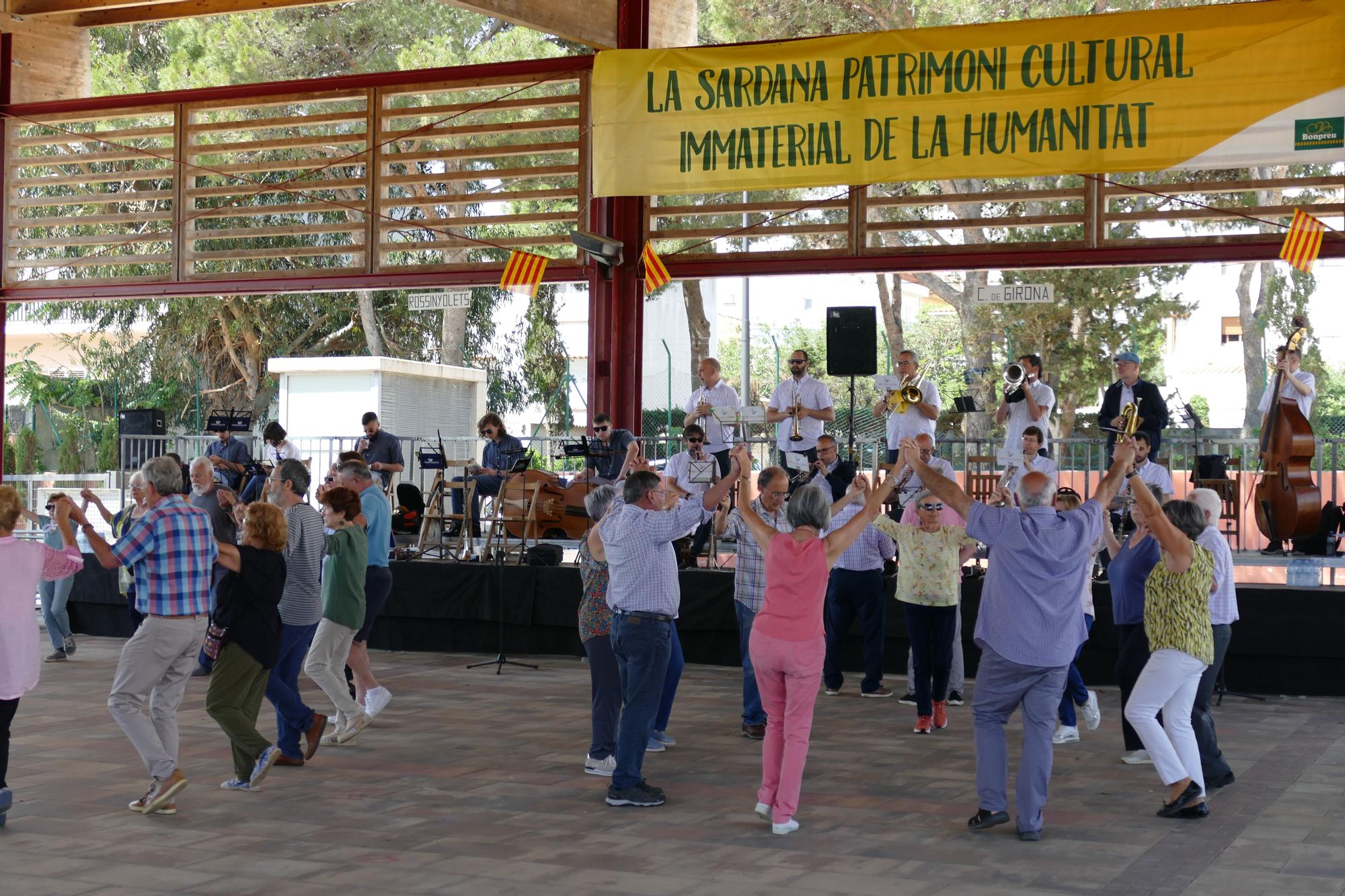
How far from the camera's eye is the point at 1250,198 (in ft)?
48.7

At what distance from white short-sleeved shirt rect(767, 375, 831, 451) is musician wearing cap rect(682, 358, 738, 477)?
1.53 feet

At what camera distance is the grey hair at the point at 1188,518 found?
7.22m

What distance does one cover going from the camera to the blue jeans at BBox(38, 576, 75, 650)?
13273 millimetres

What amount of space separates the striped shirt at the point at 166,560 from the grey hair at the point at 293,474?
936 mm

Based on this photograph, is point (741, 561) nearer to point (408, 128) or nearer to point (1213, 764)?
point (1213, 764)

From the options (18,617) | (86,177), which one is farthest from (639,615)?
(86,177)

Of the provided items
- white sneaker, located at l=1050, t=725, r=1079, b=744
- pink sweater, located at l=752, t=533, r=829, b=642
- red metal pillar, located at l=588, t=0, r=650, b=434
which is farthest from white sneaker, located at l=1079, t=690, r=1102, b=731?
red metal pillar, located at l=588, t=0, r=650, b=434

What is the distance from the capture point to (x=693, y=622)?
13.1 metres

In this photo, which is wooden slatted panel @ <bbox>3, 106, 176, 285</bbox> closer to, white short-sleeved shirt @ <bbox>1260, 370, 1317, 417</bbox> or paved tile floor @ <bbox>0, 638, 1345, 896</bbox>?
paved tile floor @ <bbox>0, 638, 1345, 896</bbox>

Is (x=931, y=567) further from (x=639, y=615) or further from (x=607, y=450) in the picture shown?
(x=607, y=450)

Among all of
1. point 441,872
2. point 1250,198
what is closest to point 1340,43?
point 1250,198

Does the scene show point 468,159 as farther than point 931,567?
Yes

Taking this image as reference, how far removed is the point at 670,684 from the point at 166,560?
315cm

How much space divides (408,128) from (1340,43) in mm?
9971
